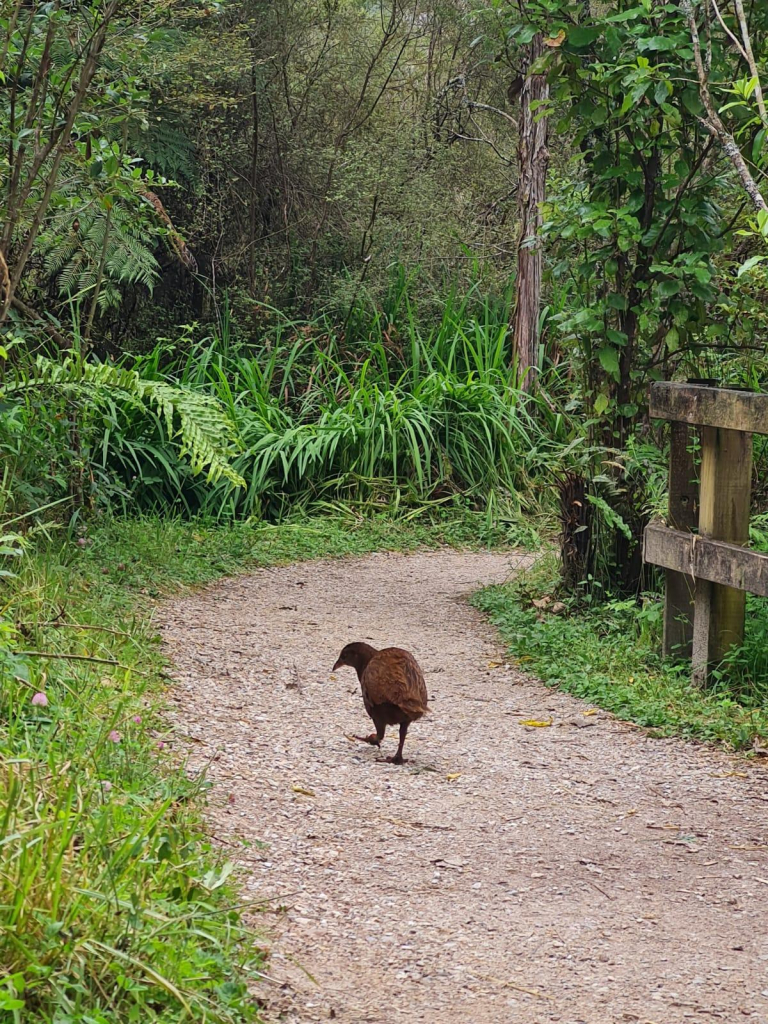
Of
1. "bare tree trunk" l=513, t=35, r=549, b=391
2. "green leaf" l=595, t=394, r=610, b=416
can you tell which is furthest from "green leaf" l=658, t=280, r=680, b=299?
"bare tree trunk" l=513, t=35, r=549, b=391

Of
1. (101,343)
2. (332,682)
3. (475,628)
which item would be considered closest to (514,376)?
(101,343)

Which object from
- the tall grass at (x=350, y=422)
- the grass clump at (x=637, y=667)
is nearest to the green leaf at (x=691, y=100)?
the grass clump at (x=637, y=667)

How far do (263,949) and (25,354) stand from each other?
5.70 meters

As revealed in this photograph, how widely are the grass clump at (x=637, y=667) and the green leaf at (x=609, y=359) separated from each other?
1351 millimetres

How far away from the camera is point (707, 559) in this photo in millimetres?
5762

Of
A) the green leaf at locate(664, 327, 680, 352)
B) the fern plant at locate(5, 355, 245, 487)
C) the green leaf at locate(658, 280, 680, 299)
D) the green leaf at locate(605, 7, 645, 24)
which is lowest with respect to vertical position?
the fern plant at locate(5, 355, 245, 487)

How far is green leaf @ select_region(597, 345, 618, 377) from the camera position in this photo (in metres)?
6.83

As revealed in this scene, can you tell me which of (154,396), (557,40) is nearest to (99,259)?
(154,396)

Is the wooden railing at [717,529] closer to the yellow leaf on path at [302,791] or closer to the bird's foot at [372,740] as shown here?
the bird's foot at [372,740]

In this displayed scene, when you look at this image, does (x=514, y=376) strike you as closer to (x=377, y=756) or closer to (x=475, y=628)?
(x=475, y=628)

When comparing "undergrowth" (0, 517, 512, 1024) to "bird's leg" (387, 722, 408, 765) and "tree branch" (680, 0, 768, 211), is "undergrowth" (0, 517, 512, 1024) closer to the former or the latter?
"bird's leg" (387, 722, 408, 765)

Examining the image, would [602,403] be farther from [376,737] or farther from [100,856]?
[100,856]

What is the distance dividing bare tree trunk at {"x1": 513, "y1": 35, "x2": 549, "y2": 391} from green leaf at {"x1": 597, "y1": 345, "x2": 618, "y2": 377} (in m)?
4.59

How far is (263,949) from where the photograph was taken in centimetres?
309
